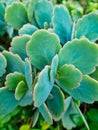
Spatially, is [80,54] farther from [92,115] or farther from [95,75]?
[92,115]

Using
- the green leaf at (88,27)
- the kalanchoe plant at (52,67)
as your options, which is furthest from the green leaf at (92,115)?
the green leaf at (88,27)

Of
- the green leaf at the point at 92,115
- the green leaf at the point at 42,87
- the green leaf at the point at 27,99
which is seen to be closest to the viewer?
the green leaf at the point at 42,87

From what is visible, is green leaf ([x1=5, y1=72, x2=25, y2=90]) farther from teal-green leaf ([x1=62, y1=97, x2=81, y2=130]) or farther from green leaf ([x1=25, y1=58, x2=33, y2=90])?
teal-green leaf ([x1=62, y1=97, x2=81, y2=130])

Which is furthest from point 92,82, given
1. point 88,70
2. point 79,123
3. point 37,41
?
point 79,123

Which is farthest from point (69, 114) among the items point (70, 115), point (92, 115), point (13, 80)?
point (13, 80)

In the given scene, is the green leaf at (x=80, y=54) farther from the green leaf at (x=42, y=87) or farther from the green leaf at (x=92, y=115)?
the green leaf at (x=92, y=115)
